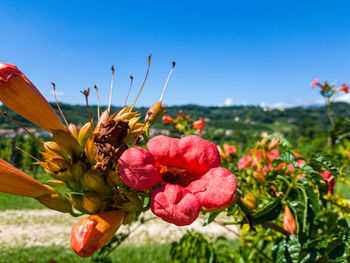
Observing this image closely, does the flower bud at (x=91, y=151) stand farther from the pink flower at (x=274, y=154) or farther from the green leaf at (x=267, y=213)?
the pink flower at (x=274, y=154)

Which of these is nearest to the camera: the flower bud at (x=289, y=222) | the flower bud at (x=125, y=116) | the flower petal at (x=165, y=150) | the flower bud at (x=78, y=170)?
the flower petal at (x=165, y=150)

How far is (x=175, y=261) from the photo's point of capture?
2604 millimetres

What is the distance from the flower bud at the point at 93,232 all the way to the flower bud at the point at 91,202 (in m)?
0.04

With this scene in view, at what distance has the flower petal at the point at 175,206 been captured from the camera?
67 cm

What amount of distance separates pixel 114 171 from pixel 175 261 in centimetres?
223

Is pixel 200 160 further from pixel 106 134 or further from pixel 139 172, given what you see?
pixel 106 134

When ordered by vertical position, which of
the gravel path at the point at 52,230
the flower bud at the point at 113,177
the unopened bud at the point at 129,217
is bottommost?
the gravel path at the point at 52,230

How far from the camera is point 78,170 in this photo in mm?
890

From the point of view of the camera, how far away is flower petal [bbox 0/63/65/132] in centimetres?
85

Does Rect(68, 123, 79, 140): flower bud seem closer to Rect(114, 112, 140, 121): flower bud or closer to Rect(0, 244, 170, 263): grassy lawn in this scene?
Rect(114, 112, 140, 121): flower bud

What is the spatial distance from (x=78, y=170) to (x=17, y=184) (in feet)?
0.79

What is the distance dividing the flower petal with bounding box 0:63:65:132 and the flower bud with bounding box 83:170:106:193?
295mm

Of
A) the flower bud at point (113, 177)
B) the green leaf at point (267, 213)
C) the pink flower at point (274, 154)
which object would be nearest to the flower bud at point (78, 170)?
the flower bud at point (113, 177)

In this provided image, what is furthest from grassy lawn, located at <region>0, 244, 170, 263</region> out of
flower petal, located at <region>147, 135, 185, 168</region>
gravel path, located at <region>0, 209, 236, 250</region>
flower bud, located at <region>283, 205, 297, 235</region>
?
flower petal, located at <region>147, 135, 185, 168</region>
